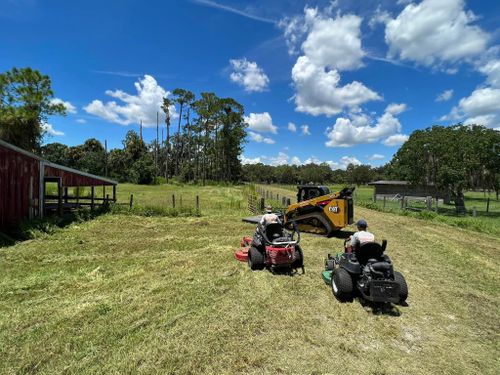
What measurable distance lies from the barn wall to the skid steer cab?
36.6ft

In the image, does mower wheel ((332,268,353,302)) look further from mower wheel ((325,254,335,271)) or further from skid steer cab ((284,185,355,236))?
skid steer cab ((284,185,355,236))

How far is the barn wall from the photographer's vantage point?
12320mm

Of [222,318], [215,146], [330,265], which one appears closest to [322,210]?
[330,265]

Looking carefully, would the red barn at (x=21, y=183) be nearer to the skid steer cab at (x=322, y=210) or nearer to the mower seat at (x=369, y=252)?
the skid steer cab at (x=322, y=210)

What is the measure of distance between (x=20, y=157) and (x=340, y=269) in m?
14.0

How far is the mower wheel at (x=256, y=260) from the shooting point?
25.7 feet

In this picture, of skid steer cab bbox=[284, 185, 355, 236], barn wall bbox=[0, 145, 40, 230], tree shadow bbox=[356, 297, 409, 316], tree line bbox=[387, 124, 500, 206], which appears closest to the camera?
tree shadow bbox=[356, 297, 409, 316]

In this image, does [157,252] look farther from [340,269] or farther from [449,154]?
[449,154]

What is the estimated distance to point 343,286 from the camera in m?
5.85

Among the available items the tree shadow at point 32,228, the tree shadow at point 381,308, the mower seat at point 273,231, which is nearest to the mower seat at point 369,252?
the tree shadow at point 381,308

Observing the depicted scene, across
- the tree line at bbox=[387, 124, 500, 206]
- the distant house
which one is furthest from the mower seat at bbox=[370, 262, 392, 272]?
the distant house

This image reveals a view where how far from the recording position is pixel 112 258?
29.8ft

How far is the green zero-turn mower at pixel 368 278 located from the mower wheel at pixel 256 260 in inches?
77.4

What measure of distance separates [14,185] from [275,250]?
1191cm
